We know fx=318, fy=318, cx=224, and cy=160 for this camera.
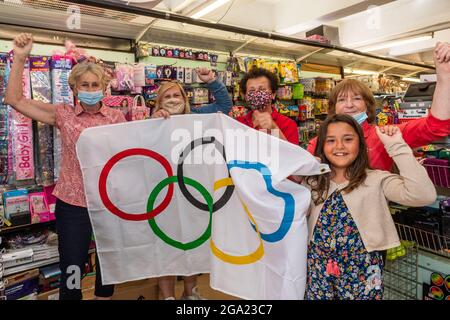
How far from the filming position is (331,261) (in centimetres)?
147

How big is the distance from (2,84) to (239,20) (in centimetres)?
355

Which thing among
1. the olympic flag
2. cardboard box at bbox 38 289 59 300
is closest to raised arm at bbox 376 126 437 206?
the olympic flag

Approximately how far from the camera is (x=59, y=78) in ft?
8.49

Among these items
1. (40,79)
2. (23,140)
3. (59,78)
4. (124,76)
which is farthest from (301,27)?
(23,140)

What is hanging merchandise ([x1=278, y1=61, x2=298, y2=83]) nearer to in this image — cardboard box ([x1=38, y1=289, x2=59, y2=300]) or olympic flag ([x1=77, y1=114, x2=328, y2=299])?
olympic flag ([x1=77, y1=114, x2=328, y2=299])

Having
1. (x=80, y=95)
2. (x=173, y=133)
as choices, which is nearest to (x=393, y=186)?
(x=173, y=133)

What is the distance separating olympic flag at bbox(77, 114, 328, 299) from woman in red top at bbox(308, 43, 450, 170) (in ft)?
1.48

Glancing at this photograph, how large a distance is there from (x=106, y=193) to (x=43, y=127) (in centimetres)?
111

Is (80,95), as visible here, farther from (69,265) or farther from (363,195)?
(363,195)

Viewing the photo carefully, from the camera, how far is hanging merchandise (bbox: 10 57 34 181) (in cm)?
247

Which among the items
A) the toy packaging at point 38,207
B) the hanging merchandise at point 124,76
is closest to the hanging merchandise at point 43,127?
the toy packaging at point 38,207

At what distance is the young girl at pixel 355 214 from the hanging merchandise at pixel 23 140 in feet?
7.28

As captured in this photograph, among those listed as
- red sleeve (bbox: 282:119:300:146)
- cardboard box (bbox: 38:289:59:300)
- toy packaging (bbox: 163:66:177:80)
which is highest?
toy packaging (bbox: 163:66:177:80)

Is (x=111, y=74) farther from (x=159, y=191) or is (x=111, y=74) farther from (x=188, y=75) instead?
(x=159, y=191)
